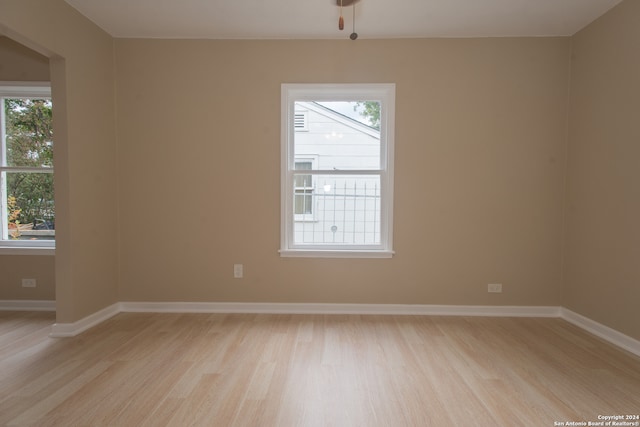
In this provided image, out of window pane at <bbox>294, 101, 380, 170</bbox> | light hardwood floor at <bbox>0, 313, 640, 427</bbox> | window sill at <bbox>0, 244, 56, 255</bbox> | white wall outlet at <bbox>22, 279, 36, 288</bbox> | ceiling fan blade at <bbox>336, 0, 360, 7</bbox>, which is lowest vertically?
light hardwood floor at <bbox>0, 313, 640, 427</bbox>

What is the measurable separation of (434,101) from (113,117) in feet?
10.9

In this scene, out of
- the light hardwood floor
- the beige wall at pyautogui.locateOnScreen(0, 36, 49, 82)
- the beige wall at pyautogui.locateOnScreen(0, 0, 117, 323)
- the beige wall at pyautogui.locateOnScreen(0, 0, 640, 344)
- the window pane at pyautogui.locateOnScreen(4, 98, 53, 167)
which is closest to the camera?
the light hardwood floor

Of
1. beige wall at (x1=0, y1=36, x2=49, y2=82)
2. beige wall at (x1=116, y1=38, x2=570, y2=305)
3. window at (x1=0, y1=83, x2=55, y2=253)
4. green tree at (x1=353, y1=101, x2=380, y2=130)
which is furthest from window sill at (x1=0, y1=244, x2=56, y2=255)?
green tree at (x1=353, y1=101, x2=380, y2=130)

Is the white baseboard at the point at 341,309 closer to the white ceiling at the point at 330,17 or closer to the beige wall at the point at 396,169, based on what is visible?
the beige wall at the point at 396,169

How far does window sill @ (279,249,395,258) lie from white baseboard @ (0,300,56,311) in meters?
2.59

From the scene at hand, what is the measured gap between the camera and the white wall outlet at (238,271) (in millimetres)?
3473

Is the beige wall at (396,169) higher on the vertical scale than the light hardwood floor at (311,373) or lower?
higher

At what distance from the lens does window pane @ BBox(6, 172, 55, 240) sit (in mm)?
3531

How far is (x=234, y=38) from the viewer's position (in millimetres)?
3365

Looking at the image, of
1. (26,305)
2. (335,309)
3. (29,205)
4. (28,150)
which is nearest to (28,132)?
(28,150)

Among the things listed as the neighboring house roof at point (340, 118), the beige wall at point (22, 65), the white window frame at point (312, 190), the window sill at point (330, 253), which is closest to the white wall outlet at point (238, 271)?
the window sill at point (330, 253)

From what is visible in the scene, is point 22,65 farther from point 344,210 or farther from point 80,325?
point 344,210

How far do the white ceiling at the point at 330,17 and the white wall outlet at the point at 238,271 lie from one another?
237cm

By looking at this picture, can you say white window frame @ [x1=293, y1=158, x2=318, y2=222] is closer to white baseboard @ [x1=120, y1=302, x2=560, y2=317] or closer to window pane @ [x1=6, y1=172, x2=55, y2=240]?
white baseboard @ [x1=120, y1=302, x2=560, y2=317]
